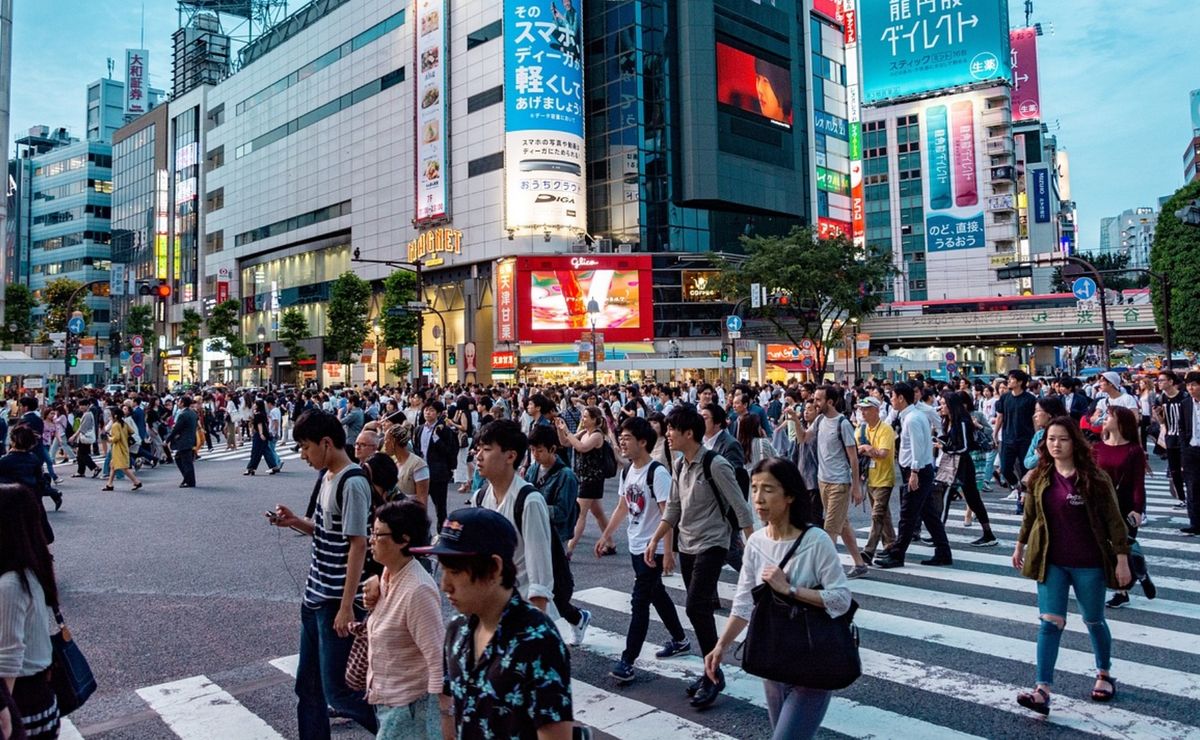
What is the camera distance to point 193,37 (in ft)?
294

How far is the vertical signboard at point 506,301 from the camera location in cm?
4862

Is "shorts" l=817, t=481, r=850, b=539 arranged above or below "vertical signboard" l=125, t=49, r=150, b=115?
below

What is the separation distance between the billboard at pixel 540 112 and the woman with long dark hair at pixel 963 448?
39963mm

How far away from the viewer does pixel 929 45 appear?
8500 centimetres

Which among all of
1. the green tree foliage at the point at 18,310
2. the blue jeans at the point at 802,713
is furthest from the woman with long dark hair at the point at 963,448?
the green tree foliage at the point at 18,310

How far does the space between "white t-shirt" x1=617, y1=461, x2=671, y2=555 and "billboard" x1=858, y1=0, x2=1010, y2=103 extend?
294ft

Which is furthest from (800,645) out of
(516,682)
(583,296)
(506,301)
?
(506,301)

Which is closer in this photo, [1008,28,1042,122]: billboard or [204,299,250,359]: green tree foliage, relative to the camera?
[204,299,250,359]: green tree foliage

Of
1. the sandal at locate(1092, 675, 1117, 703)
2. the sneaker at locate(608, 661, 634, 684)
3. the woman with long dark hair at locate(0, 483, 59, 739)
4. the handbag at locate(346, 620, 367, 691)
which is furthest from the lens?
the sneaker at locate(608, 661, 634, 684)

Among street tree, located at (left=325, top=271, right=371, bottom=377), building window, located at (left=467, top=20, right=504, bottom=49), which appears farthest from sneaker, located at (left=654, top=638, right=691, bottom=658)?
street tree, located at (left=325, top=271, right=371, bottom=377)

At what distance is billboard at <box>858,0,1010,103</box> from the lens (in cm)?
8150

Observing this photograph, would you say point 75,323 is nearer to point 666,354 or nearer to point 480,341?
point 480,341

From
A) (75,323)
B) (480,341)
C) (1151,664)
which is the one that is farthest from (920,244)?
(1151,664)

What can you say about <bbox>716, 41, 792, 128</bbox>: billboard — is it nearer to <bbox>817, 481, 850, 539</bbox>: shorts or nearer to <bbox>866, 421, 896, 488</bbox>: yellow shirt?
<bbox>866, 421, 896, 488</bbox>: yellow shirt
